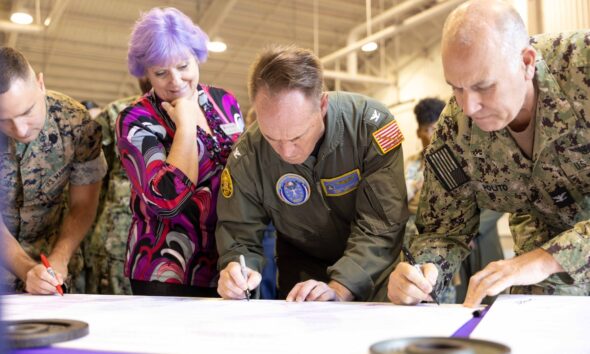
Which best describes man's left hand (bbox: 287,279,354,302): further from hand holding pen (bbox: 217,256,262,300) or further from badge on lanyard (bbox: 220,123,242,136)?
badge on lanyard (bbox: 220,123,242,136)

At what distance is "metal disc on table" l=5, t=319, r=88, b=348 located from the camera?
87 cm

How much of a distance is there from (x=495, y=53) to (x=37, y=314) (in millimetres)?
1154

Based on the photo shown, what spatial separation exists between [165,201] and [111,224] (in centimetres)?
118

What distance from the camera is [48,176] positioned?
2.19m

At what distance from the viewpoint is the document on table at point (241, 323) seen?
2.97 ft

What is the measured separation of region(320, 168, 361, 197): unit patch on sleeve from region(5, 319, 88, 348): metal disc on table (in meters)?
0.94

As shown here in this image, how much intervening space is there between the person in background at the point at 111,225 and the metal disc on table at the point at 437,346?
2.18 meters

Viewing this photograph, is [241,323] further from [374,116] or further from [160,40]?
[160,40]

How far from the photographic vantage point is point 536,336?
3.00 feet

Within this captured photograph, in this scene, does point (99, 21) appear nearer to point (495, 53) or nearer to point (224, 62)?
point (224, 62)

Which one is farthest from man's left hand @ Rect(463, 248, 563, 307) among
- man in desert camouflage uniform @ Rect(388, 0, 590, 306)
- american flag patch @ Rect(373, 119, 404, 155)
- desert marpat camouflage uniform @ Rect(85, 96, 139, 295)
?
desert marpat camouflage uniform @ Rect(85, 96, 139, 295)

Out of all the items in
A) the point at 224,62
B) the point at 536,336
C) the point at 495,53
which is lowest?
the point at 536,336

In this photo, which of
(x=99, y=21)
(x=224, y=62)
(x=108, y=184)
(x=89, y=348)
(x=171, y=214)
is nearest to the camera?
(x=89, y=348)

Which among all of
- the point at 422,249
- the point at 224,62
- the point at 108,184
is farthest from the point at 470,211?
the point at 224,62
